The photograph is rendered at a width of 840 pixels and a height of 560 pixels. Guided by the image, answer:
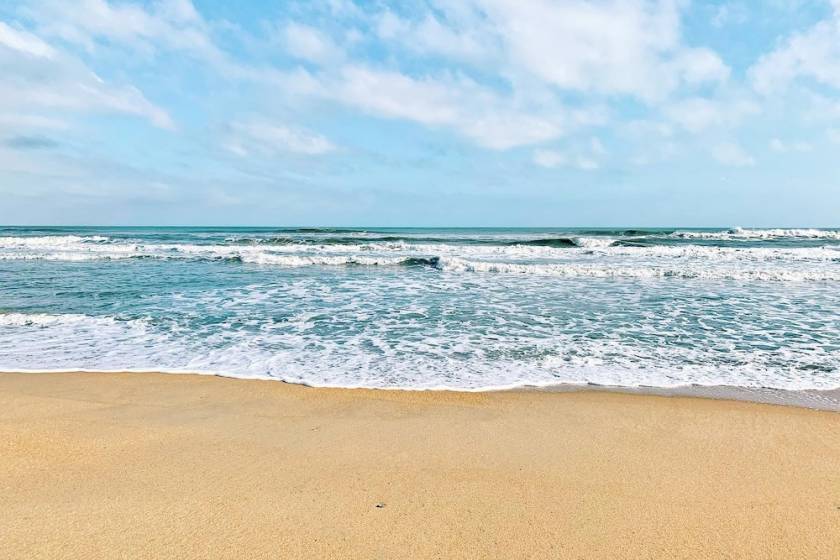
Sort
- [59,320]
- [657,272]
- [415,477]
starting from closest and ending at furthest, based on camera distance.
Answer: [415,477] < [59,320] < [657,272]

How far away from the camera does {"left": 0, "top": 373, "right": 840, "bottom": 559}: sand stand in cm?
219

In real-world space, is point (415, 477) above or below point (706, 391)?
above

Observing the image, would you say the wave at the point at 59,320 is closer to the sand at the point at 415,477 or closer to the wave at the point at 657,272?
the sand at the point at 415,477

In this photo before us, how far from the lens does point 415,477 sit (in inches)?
111

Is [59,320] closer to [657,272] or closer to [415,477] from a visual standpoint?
[415,477]

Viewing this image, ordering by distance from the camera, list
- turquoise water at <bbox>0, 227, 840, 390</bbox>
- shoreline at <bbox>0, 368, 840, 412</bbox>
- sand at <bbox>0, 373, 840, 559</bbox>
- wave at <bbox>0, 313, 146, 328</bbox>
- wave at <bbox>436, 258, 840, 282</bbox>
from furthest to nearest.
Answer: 1. wave at <bbox>436, 258, 840, 282</bbox>
2. wave at <bbox>0, 313, 146, 328</bbox>
3. turquoise water at <bbox>0, 227, 840, 390</bbox>
4. shoreline at <bbox>0, 368, 840, 412</bbox>
5. sand at <bbox>0, 373, 840, 559</bbox>

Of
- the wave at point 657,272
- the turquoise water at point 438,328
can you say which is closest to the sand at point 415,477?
the turquoise water at point 438,328

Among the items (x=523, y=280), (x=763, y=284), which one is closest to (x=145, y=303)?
(x=523, y=280)

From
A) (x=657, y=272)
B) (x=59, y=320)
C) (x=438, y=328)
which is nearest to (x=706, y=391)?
(x=438, y=328)

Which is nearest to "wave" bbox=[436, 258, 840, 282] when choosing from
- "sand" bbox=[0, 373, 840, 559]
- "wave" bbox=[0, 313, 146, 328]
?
"wave" bbox=[0, 313, 146, 328]

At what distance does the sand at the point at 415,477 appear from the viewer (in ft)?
7.18

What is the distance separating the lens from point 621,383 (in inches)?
192

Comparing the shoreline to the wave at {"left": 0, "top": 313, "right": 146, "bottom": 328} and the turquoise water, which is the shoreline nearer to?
the turquoise water

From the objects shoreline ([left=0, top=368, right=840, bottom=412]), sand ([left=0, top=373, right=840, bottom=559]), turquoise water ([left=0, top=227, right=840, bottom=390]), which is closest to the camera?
sand ([left=0, top=373, right=840, bottom=559])
